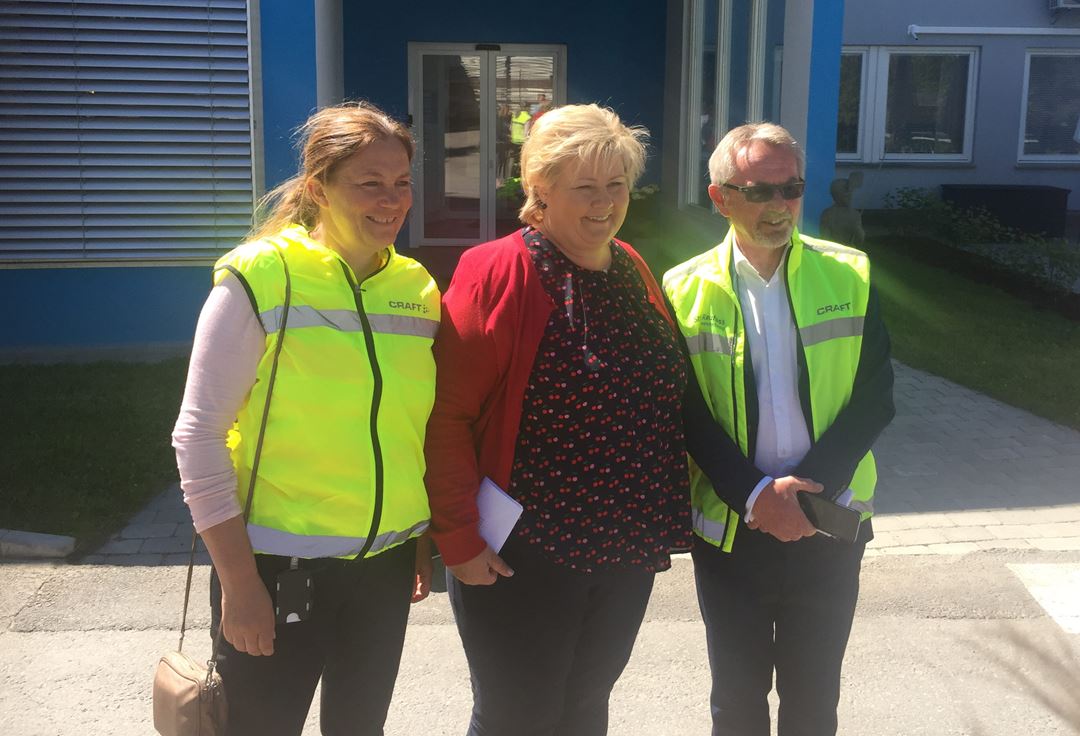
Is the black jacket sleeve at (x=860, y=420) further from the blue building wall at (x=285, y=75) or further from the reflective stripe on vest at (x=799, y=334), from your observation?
the blue building wall at (x=285, y=75)

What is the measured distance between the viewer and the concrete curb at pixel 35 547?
468cm

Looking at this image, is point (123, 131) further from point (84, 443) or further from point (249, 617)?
point (249, 617)

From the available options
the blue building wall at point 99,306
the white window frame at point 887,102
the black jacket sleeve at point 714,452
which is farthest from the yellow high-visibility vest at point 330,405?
the white window frame at point 887,102

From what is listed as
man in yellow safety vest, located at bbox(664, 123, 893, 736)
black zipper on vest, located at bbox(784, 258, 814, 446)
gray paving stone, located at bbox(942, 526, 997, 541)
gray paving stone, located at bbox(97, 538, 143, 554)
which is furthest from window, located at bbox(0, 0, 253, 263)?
black zipper on vest, located at bbox(784, 258, 814, 446)

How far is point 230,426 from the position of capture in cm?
207

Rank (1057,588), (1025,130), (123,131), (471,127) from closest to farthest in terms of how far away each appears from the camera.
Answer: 1. (1057,588)
2. (123,131)
3. (471,127)
4. (1025,130)

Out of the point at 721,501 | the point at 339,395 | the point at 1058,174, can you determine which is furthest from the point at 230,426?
the point at 1058,174

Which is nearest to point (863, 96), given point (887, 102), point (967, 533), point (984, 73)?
point (887, 102)

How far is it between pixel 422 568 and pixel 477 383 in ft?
1.70

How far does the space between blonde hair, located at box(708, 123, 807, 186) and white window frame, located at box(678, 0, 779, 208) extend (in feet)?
21.5

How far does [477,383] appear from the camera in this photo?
7.22 feet

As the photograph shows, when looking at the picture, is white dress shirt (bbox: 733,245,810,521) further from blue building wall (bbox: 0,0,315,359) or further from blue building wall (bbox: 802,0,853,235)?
blue building wall (bbox: 0,0,315,359)

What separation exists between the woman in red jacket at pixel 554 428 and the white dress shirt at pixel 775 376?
0.79 feet

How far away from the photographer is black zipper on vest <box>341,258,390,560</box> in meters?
2.13
